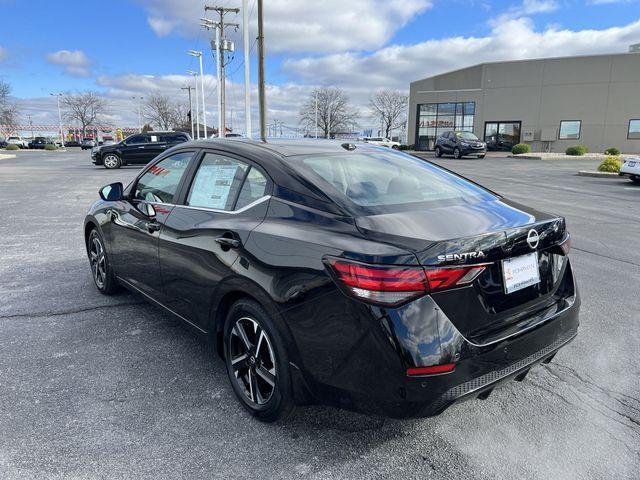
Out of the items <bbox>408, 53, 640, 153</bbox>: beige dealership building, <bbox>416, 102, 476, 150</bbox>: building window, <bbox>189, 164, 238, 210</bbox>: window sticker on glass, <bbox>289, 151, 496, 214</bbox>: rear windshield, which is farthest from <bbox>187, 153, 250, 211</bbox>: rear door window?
<bbox>416, 102, 476, 150</bbox>: building window

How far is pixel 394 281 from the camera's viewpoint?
6.82 feet

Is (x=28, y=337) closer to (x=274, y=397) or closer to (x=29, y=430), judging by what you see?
(x=29, y=430)

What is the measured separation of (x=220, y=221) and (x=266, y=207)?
0.37m

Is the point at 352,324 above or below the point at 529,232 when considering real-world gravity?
below

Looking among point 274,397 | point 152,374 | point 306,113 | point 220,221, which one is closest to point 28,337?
point 152,374

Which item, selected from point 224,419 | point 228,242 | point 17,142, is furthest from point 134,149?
point 17,142

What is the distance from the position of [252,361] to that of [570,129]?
1706 inches

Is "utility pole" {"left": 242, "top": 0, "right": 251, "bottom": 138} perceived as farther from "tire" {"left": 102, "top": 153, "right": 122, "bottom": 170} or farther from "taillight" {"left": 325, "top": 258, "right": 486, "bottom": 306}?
"taillight" {"left": 325, "top": 258, "right": 486, "bottom": 306}

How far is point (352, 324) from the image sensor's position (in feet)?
7.11

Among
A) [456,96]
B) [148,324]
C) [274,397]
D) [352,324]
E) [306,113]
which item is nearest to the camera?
[352,324]

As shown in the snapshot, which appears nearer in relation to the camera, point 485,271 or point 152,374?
point 485,271

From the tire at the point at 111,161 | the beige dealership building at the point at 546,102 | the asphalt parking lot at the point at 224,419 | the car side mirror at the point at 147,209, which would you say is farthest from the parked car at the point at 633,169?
the beige dealership building at the point at 546,102

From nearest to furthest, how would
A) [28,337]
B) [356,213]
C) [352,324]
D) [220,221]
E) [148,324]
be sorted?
[352,324], [356,213], [220,221], [28,337], [148,324]

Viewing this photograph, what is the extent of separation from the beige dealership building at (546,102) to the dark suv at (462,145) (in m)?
10.6
